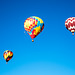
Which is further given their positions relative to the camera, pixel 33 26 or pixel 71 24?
pixel 71 24

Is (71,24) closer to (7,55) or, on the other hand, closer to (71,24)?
(71,24)

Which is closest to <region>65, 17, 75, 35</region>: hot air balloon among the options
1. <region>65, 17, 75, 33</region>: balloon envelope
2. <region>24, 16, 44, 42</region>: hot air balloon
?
<region>65, 17, 75, 33</region>: balloon envelope

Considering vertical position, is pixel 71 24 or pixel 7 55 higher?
pixel 7 55

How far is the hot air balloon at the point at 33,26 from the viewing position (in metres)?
37.2

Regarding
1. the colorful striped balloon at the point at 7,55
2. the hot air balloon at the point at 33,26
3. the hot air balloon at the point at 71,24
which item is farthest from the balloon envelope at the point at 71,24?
the colorful striped balloon at the point at 7,55

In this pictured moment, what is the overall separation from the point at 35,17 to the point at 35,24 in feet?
4.76

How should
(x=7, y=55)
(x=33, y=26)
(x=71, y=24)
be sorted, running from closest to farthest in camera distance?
(x=33, y=26) → (x=71, y=24) → (x=7, y=55)

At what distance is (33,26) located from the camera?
122 feet

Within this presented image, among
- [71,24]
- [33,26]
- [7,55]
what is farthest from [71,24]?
[7,55]

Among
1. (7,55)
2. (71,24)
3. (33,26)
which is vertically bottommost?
(33,26)

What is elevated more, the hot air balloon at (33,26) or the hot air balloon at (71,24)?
the hot air balloon at (71,24)

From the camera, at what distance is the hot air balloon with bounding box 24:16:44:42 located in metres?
37.2

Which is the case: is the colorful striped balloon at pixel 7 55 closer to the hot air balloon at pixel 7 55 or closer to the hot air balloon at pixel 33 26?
the hot air balloon at pixel 7 55

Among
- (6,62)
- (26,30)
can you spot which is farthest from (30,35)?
(6,62)
